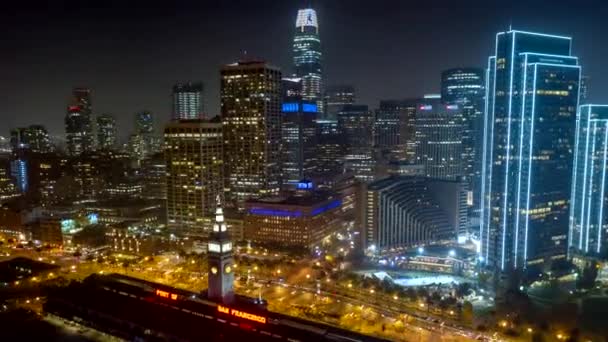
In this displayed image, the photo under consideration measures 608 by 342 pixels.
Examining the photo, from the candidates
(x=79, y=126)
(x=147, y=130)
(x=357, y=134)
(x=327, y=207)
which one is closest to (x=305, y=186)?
(x=327, y=207)

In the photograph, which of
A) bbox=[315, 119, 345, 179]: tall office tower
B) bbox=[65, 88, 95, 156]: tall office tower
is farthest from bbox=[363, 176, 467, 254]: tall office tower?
bbox=[65, 88, 95, 156]: tall office tower

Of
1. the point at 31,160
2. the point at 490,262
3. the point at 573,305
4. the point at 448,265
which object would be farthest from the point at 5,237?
the point at 573,305

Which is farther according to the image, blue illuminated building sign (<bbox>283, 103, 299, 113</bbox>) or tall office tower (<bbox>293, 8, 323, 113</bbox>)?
tall office tower (<bbox>293, 8, 323, 113</bbox>)

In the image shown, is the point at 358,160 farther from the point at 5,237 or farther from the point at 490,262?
the point at 5,237

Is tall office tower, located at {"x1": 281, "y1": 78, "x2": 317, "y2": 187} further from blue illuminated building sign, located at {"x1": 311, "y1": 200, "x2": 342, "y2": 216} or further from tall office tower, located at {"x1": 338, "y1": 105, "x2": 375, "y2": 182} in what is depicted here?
blue illuminated building sign, located at {"x1": 311, "y1": 200, "x2": 342, "y2": 216}

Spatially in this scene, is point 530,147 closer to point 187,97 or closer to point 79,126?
point 187,97

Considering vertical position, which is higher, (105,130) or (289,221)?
(105,130)
